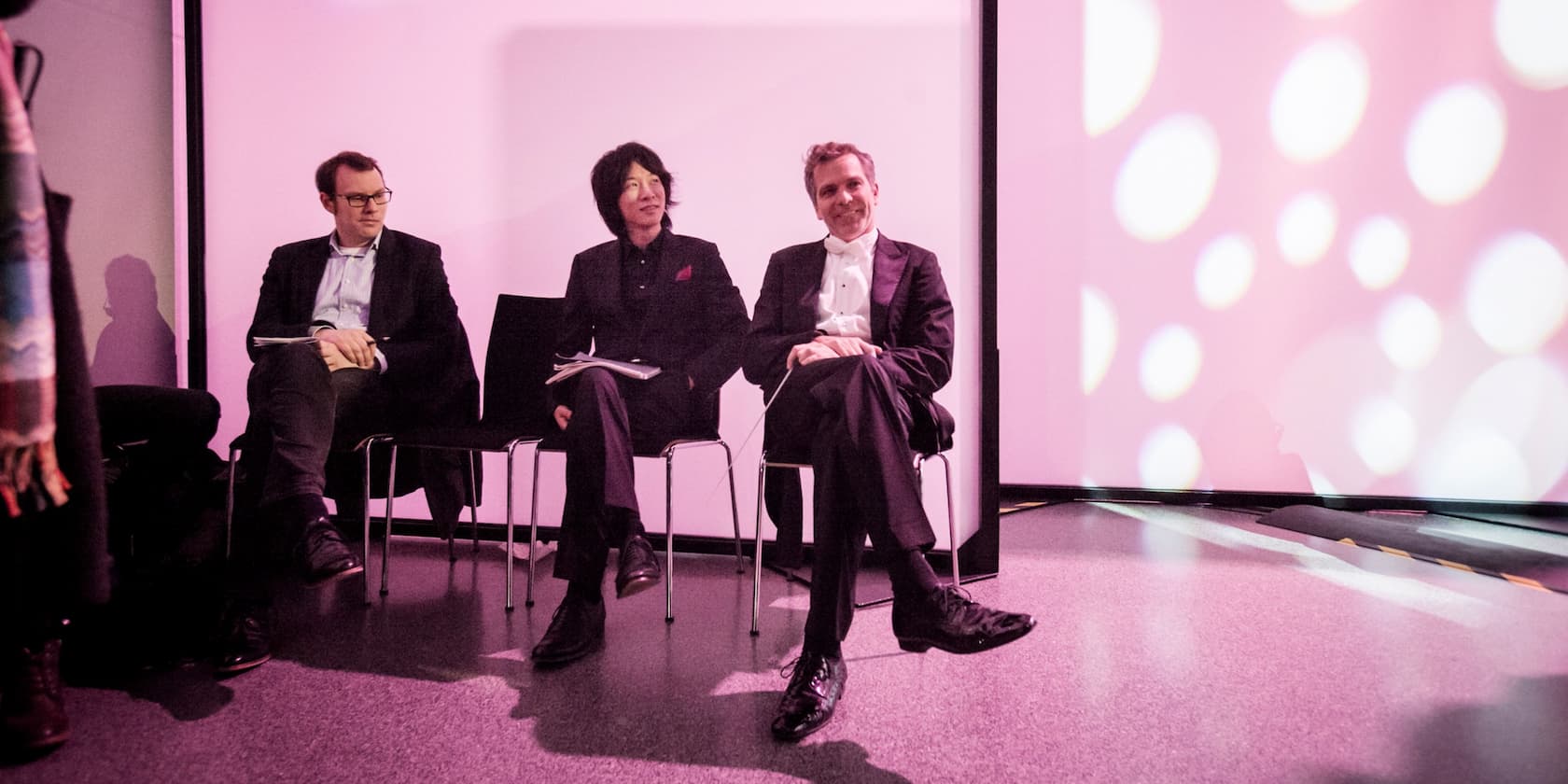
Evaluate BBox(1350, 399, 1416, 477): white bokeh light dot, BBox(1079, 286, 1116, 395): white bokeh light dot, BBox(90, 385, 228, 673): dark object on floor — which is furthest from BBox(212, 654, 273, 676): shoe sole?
BBox(1350, 399, 1416, 477): white bokeh light dot

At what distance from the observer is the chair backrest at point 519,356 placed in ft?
9.27

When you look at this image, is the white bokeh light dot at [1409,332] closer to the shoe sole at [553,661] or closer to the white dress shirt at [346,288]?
the shoe sole at [553,661]

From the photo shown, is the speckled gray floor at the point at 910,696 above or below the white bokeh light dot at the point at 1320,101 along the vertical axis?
below

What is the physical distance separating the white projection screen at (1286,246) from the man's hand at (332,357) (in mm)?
2953

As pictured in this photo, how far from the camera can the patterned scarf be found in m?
0.91

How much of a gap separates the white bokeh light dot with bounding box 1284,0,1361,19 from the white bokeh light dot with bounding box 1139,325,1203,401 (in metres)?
1.52

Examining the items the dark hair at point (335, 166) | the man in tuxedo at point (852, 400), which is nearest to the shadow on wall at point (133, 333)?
the dark hair at point (335, 166)

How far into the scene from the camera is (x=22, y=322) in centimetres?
91

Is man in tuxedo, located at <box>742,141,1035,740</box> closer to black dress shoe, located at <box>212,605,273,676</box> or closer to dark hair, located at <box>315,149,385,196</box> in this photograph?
black dress shoe, located at <box>212,605,273,676</box>

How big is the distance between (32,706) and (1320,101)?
4903 mm

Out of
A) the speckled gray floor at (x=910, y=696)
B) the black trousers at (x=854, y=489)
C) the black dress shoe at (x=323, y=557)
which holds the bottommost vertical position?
the speckled gray floor at (x=910, y=696)

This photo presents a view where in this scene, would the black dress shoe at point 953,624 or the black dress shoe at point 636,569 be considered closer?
the black dress shoe at point 953,624

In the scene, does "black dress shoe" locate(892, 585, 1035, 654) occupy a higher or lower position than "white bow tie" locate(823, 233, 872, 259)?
lower

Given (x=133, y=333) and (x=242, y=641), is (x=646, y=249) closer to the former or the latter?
(x=242, y=641)
